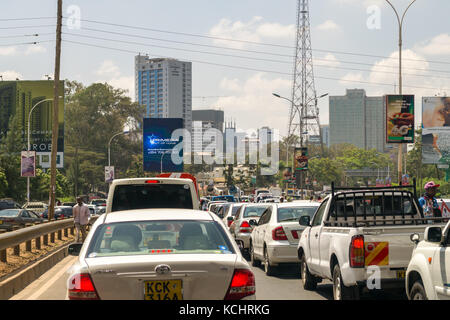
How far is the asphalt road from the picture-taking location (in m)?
11.9

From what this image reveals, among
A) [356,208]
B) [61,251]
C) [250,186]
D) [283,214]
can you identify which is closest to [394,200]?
[356,208]

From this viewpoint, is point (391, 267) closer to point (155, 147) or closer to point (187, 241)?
point (187, 241)

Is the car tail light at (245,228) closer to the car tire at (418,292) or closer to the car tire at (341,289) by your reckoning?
the car tire at (341,289)

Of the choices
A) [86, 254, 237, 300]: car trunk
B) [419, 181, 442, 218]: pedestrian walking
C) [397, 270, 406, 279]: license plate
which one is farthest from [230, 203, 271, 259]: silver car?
[86, 254, 237, 300]: car trunk

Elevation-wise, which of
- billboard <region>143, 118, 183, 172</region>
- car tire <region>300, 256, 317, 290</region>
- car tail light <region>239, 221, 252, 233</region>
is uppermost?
billboard <region>143, 118, 183, 172</region>

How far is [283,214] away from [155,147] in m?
53.2

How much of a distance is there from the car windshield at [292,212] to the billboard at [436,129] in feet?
173

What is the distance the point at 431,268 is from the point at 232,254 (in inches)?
81.9

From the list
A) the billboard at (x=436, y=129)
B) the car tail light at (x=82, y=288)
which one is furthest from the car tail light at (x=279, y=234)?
the billboard at (x=436, y=129)

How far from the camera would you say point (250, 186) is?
461 ft

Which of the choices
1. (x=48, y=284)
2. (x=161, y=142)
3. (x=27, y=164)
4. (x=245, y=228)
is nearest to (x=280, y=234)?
(x=48, y=284)

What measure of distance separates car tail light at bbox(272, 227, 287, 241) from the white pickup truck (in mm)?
2493

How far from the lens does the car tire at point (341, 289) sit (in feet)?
32.8

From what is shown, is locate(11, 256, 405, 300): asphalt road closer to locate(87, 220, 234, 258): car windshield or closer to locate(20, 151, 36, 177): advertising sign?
locate(87, 220, 234, 258): car windshield
